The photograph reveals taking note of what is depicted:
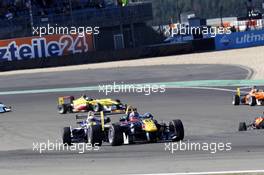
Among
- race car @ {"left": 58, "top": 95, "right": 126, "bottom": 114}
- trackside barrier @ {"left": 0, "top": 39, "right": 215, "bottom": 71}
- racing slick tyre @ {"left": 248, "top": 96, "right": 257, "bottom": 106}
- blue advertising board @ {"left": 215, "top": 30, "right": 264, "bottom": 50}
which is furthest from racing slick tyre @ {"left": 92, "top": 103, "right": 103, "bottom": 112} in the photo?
blue advertising board @ {"left": 215, "top": 30, "right": 264, "bottom": 50}

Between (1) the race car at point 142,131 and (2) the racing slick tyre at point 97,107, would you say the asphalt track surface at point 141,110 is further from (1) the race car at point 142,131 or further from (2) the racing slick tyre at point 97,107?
(2) the racing slick tyre at point 97,107

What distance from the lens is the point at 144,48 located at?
150 ft

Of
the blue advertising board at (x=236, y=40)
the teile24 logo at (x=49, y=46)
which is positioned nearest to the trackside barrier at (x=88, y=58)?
the teile24 logo at (x=49, y=46)

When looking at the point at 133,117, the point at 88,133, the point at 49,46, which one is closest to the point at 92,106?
the point at 88,133

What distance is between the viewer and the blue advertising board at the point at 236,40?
158 feet

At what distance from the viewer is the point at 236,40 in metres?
48.5

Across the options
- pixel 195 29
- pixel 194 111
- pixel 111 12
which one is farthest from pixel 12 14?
pixel 194 111

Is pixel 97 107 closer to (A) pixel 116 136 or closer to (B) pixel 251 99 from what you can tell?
(B) pixel 251 99

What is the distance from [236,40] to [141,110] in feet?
84.4

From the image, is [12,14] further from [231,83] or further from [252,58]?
[231,83]

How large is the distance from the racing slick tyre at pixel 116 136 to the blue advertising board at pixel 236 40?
3363 centimetres

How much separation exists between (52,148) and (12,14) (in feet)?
140

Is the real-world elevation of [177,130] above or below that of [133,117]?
below

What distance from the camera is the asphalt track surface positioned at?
12.0 meters
